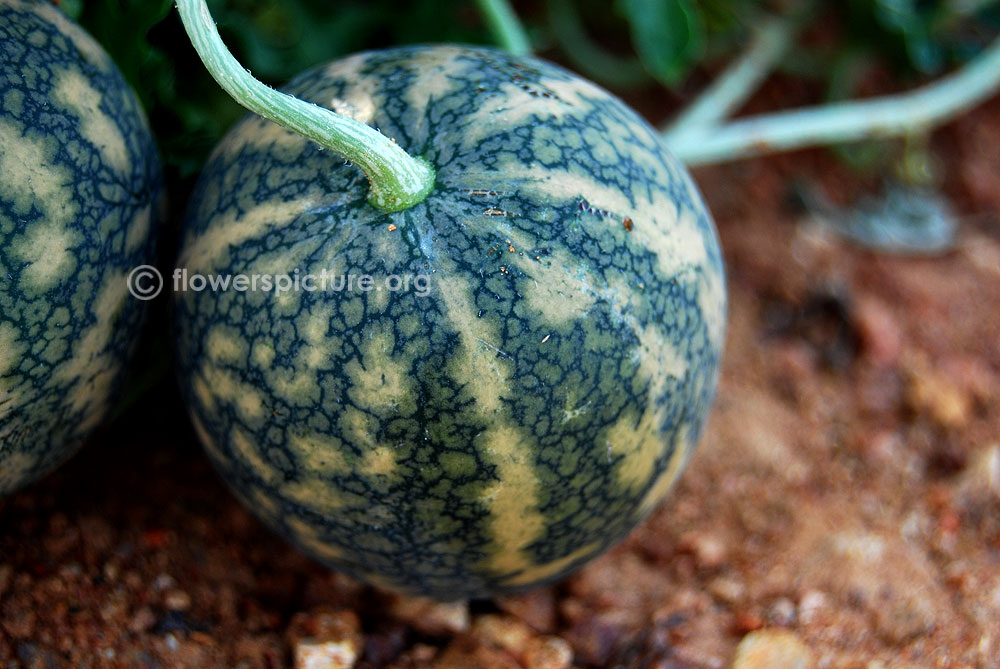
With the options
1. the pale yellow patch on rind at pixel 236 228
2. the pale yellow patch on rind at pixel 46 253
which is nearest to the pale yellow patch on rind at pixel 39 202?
the pale yellow patch on rind at pixel 46 253

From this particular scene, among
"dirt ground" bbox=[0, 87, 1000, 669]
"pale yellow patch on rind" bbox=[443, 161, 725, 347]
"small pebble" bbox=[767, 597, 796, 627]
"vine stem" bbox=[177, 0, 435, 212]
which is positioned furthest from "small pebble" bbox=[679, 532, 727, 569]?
"vine stem" bbox=[177, 0, 435, 212]

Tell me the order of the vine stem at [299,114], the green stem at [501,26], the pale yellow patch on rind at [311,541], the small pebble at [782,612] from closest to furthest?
the vine stem at [299,114] → the pale yellow patch on rind at [311,541] → the small pebble at [782,612] → the green stem at [501,26]

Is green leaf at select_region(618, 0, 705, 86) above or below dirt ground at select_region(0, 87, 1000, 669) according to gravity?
above

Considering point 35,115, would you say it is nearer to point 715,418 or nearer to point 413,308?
point 413,308

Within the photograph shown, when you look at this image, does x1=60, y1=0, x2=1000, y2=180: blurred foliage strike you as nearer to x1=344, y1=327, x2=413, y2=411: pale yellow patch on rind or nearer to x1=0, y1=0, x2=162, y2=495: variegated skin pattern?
x1=0, y1=0, x2=162, y2=495: variegated skin pattern

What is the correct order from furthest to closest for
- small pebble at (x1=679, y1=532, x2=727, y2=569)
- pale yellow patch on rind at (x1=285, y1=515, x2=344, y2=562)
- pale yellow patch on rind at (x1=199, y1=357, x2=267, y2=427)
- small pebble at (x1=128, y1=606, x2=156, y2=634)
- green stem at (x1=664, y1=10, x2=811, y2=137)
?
green stem at (x1=664, y1=10, x2=811, y2=137)
small pebble at (x1=679, y1=532, x2=727, y2=569)
small pebble at (x1=128, y1=606, x2=156, y2=634)
pale yellow patch on rind at (x1=285, y1=515, x2=344, y2=562)
pale yellow patch on rind at (x1=199, y1=357, x2=267, y2=427)

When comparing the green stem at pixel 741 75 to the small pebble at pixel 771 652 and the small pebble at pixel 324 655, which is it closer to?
the small pebble at pixel 771 652

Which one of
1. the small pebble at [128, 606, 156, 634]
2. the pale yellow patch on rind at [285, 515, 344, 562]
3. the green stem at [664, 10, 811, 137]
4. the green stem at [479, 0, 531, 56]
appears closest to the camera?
the pale yellow patch on rind at [285, 515, 344, 562]

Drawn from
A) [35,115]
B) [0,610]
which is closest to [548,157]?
[35,115]
